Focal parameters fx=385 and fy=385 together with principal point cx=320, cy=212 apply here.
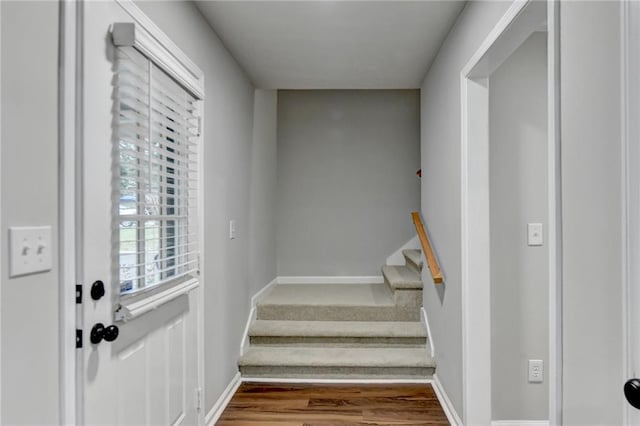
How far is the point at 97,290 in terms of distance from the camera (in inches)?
47.4

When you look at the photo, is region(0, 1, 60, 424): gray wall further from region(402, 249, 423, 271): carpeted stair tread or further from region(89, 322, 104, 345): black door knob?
region(402, 249, 423, 271): carpeted stair tread

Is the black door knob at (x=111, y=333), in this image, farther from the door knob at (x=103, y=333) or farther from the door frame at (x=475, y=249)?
the door frame at (x=475, y=249)

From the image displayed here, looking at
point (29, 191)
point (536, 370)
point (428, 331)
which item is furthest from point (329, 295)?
point (29, 191)

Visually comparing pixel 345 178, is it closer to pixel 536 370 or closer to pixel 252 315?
pixel 252 315

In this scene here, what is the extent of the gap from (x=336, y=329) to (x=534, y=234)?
5.29 feet

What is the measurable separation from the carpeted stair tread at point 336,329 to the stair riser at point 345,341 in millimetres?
33

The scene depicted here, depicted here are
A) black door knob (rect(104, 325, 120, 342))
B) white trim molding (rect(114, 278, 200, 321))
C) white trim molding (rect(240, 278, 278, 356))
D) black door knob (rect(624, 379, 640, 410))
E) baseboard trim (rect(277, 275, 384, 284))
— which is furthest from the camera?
baseboard trim (rect(277, 275, 384, 284))

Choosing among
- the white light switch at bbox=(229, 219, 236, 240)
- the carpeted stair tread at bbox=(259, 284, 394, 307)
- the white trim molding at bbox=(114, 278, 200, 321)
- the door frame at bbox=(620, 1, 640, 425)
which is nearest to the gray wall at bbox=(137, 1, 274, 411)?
the white light switch at bbox=(229, 219, 236, 240)

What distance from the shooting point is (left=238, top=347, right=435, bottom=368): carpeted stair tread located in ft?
9.20

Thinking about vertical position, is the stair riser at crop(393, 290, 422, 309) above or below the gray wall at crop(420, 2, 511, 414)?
below

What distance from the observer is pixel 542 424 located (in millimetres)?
2215

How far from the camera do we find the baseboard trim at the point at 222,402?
87.8 inches

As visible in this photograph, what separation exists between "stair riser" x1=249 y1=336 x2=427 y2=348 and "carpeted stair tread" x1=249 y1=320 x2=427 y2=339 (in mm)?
33

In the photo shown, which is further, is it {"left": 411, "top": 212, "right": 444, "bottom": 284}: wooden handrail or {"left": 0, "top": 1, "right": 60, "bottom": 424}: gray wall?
{"left": 411, "top": 212, "right": 444, "bottom": 284}: wooden handrail
